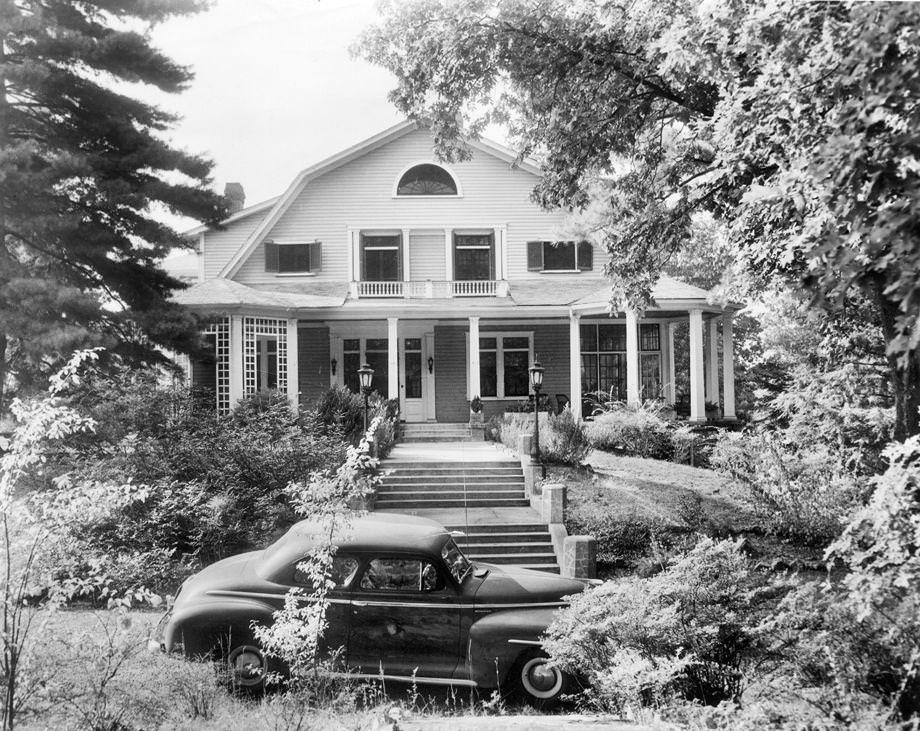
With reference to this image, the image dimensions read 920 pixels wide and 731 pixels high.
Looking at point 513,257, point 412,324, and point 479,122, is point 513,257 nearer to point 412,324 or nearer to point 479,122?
point 412,324

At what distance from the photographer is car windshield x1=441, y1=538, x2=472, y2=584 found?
20.2ft

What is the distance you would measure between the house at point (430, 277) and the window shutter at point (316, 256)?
0.04 metres

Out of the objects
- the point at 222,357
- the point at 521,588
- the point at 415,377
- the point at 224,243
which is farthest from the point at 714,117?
the point at 224,243

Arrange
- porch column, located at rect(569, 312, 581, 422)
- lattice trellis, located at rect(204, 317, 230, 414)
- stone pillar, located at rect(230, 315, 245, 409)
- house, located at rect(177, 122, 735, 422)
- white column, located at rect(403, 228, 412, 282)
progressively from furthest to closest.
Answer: white column, located at rect(403, 228, 412, 282), house, located at rect(177, 122, 735, 422), porch column, located at rect(569, 312, 581, 422), lattice trellis, located at rect(204, 317, 230, 414), stone pillar, located at rect(230, 315, 245, 409)

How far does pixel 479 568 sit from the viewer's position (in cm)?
650

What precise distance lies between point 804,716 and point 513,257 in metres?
16.6

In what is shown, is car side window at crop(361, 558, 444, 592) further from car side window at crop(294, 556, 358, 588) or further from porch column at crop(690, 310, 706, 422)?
porch column at crop(690, 310, 706, 422)

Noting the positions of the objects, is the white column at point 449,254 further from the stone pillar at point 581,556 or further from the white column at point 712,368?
the stone pillar at point 581,556

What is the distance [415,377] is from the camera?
788 inches

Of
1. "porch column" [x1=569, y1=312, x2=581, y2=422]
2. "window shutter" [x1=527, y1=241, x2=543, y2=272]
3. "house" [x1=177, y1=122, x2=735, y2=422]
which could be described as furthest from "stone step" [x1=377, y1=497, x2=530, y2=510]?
"window shutter" [x1=527, y1=241, x2=543, y2=272]

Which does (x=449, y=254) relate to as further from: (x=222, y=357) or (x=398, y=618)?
(x=398, y=618)

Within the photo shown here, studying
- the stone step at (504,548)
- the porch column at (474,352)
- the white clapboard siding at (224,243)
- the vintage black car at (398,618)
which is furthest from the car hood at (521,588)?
the white clapboard siding at (224,243)

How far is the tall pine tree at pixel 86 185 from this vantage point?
34.2 feet

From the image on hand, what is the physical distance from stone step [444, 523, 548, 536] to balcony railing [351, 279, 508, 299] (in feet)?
30.4
